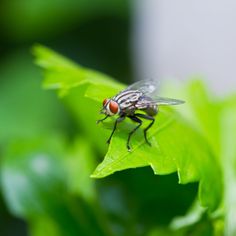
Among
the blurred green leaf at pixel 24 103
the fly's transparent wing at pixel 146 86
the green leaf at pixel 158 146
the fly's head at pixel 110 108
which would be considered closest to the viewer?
the green leaf at pixel 158 146

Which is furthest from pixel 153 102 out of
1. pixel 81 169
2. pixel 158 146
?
pixel 81 169

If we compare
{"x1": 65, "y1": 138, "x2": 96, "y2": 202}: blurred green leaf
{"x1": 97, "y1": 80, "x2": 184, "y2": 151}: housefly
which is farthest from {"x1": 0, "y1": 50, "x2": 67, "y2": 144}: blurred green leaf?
{"x1": 97, "y1": 80, "x2": 184, "y2": 151}: housefly

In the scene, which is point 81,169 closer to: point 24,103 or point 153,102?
point 153,102

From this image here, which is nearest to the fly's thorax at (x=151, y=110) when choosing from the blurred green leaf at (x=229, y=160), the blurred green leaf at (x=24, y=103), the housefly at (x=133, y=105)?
the housefly at (x=133, y=105)

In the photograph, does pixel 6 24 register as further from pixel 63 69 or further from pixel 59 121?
pixel 63 69

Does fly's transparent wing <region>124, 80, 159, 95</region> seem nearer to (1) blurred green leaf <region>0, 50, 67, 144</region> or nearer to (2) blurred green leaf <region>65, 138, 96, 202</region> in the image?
(2) blurred green leaf <region>65, 138, 96, 202</region>

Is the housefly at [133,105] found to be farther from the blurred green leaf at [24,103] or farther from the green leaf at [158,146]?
the blurred green leaf at [24,103]

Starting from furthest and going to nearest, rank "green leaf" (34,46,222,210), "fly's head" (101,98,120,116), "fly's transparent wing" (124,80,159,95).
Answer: "fly's transparent wing" (124,80,159,95), "fly's head" (101,98,120,116), "green leaf" (34,46,222,210)
